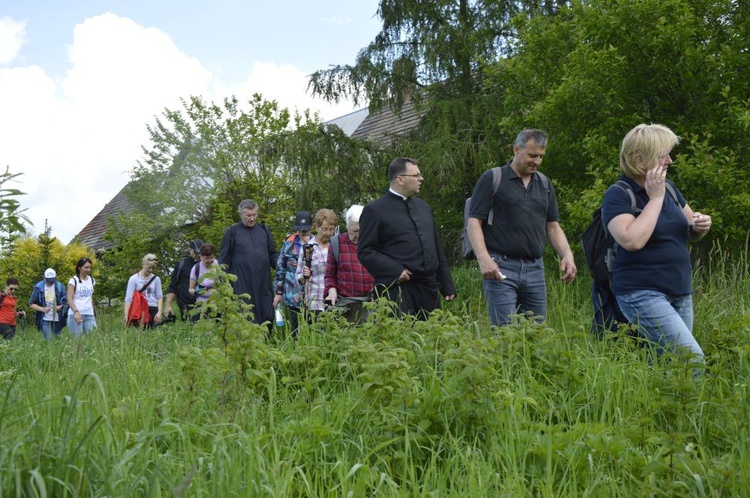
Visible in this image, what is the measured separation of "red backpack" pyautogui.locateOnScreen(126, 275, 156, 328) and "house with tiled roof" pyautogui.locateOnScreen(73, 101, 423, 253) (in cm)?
563

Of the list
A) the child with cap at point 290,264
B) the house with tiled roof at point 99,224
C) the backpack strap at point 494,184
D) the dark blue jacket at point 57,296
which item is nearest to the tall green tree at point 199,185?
the dark blue jacket at point 57,296

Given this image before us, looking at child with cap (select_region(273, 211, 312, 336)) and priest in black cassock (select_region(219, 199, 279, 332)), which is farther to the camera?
priest in black cassock (select_region(219, 199, 279, 332))

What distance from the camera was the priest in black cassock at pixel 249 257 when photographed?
33.3 feet

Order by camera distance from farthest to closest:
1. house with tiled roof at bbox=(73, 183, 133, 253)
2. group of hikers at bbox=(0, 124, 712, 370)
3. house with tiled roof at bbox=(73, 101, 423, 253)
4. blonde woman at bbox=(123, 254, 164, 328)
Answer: house with tiled roof at bbox=(73, 183, 133, 253) < house with tiled roof at bbox=(73, 101, 423, 253) < blonde woman at bbox=(123, 254, 164, 328) < group of hikers at bbox=(0, 124, 712, 370)

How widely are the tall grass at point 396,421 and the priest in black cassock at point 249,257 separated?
4613mm

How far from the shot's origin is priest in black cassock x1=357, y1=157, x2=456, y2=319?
6.62 meters

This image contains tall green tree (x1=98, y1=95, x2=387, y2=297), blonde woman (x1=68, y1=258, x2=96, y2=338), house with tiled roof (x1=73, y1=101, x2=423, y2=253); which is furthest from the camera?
tall green tree (x1=98, y1=95, x2=387, y2=297)

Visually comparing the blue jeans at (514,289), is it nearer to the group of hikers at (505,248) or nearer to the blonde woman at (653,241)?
the group of hikers at (505,248)

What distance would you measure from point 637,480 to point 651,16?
9238mm

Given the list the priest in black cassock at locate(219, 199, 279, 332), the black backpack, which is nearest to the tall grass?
the black backpack

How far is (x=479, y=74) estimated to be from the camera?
54.2ft

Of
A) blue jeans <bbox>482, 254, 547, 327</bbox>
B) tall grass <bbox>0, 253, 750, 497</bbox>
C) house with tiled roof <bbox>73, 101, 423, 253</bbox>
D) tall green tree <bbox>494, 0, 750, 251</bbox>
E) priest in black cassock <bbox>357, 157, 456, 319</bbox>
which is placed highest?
Answer: house with tiled roof <bbox>73, 101, 423, 253</bbox>

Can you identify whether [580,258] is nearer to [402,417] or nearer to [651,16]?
[651,16]

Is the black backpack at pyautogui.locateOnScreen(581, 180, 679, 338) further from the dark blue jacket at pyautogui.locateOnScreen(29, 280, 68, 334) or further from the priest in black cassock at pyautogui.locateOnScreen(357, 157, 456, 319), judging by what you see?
the dark blue jacket at pyautogui.locateOnScreen(29, 280, 68, 334)
